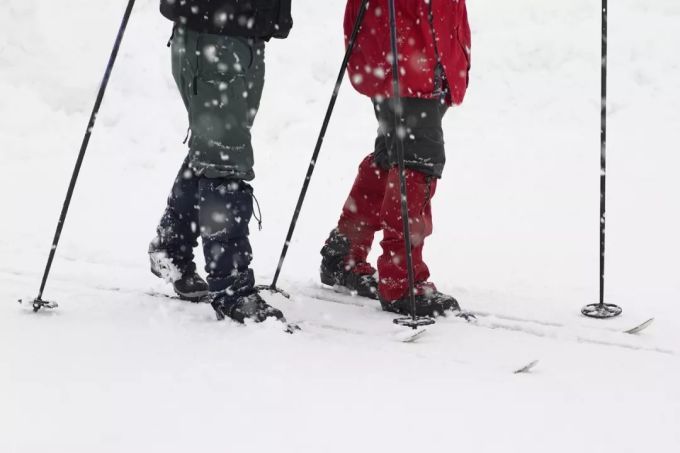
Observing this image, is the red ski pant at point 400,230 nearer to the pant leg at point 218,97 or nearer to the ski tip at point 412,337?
the ski tip at point 412,337

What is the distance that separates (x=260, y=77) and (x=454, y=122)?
402cm

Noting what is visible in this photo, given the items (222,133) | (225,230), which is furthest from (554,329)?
A: (222,133)

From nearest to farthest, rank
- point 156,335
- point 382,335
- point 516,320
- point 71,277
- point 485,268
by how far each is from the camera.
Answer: point 156,335 → point 382,335 → point 516,320 → point 71,277 → point 485,268

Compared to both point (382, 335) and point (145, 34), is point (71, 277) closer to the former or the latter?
point (382, 335)

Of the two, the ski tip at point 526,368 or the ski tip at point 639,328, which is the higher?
→ the ski tip at point 639,328

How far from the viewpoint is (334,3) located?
27.9ft

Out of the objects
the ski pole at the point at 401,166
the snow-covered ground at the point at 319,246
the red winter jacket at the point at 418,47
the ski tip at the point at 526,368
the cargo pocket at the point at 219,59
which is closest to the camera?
the snow-covered ground at the point at 319,246

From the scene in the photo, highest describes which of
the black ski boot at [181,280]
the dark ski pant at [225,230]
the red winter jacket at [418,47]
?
the red winter jacket at [418,47]

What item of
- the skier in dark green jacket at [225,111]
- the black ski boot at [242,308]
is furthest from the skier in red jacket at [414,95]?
the black ski boot at [242,308]

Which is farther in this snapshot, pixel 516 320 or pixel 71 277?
pixel 71 277

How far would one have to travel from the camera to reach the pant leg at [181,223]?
3.14m

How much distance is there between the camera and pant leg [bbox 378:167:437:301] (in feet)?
10.3

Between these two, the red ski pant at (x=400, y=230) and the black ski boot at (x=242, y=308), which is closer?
the black ski boot at (x=242, y=308)

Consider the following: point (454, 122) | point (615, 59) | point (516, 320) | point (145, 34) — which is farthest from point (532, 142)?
point (145, 34)
